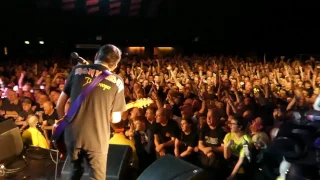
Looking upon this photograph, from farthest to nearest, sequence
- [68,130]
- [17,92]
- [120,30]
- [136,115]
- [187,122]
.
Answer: [120,30], [17,92], [136,115], [187,122], [68,130]

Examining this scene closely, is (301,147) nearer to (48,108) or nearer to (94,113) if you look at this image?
(94,113)

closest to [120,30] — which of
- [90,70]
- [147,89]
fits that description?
[147,89]

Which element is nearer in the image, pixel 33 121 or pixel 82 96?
pixel 82 96

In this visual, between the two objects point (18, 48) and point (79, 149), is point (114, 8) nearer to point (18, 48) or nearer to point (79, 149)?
point (18, 48)

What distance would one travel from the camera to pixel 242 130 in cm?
470

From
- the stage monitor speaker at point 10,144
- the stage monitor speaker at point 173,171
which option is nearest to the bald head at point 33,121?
the stage monitor speaker at point 10,144

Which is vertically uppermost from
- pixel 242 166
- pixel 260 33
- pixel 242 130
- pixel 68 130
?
pixel 260 33

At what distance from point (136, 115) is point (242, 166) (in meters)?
1.49

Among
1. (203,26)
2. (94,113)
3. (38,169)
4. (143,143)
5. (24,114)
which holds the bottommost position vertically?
(38,169)

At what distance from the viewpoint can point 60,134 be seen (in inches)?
123

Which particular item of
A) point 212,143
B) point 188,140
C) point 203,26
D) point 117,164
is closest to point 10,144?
point 117,164

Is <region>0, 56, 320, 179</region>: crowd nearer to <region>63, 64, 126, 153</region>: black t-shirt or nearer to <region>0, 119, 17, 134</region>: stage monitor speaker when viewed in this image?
<region>0, 119, 17, 134</region>: stage monitor speaker

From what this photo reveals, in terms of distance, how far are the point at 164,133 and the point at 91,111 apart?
2.06 metres

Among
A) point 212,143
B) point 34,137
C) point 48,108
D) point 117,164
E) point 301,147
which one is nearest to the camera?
point 301,147
